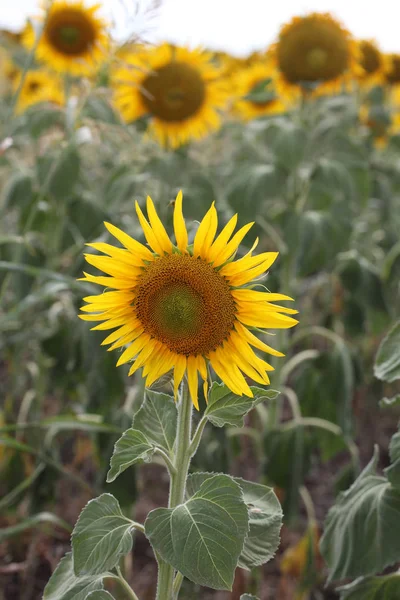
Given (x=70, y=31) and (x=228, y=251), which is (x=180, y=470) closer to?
(x=228, y=251)

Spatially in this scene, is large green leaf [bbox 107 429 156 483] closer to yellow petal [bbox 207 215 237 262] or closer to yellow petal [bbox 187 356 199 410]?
yellow petal [bbox 187 356 199 410]

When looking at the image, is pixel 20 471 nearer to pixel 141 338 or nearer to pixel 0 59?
pixel 141 338

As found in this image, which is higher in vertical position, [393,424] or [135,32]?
[135,32]

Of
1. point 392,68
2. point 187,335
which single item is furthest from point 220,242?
point 392,68

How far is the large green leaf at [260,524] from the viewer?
867mm

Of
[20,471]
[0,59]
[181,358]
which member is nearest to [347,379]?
[20,471]

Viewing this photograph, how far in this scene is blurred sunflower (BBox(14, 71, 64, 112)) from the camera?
8.30ft

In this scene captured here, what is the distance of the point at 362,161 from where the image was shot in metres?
2.23

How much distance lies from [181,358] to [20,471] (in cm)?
117

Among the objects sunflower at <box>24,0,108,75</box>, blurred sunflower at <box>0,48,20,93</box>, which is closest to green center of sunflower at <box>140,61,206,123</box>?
sunflower at <box>24,0,108,75</box>

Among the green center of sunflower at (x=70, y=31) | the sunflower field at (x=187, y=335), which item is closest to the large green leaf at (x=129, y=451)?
the sunflower field at (x=187, y=335)

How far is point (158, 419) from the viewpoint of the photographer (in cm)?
90

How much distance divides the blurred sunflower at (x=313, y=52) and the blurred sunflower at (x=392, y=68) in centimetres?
118

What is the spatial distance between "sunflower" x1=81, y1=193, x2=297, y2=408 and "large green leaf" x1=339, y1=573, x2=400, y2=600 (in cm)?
47
